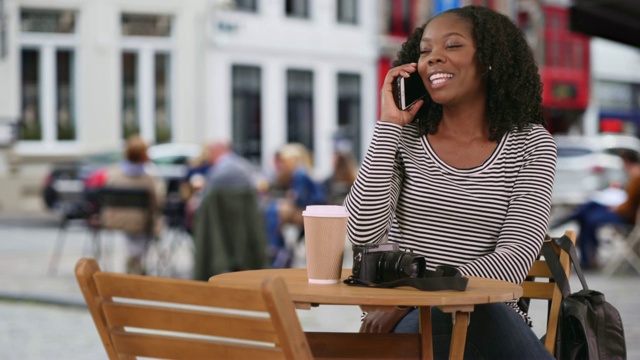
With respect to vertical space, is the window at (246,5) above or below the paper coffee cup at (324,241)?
above

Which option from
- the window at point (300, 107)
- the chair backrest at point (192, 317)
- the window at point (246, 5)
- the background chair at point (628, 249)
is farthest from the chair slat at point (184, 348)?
the window at point (300, 107)

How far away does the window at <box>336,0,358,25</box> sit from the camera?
1510 inches

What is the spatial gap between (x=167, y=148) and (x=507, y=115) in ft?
82.7

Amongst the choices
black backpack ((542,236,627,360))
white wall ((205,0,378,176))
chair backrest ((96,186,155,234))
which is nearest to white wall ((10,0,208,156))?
white wall ((205,0,378,176))

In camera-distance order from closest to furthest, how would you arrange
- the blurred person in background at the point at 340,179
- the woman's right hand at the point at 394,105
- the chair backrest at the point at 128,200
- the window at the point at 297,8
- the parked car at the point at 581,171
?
the woman's right hand at the point at 394,105 → the chair backrest at the point at 128,200 → the blurred person in background at the point at 340,179 → the parked car at the point at 581,171 → the window at the point at 297,8

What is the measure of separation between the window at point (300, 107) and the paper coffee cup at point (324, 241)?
109 ft

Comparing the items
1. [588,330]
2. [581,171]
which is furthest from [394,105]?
[581,171]

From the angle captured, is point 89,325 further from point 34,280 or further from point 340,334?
point 340,334

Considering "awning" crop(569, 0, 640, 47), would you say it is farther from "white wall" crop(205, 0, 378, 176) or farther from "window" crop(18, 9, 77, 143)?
"white wall" crop(205, 0, 378, 176)

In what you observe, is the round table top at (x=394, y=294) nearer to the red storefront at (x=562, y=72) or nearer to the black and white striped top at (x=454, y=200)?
the black and white striped top at (x=454, y=200)

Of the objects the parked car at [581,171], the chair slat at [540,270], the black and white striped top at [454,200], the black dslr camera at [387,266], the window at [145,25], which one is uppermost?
the window at [145,25]

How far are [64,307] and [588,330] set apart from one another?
8.36m

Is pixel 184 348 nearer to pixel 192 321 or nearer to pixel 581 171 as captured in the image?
pixel 192 321

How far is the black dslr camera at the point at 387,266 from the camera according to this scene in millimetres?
3467
